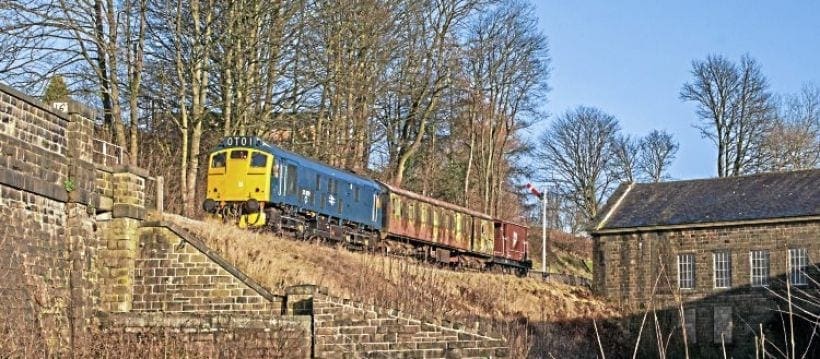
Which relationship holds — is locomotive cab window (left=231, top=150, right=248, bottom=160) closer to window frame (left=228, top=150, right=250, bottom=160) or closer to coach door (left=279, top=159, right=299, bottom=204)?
window frame (left=228, top=150, right=250, bottom=160)

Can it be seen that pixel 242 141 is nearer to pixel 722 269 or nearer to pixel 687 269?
pixel 687 269

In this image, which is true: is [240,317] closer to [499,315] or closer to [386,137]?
[499,315]

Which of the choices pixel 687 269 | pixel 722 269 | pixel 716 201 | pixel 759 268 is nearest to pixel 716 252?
pixel 722 269

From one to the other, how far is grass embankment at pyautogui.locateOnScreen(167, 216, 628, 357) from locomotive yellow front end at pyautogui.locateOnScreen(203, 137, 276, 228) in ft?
5.79

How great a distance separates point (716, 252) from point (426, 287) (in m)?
Answer: 15.9

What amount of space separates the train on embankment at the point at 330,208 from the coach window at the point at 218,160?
1cm

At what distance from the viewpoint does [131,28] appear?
29.7m

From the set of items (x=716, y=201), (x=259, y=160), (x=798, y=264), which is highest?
(x=716, y=201)

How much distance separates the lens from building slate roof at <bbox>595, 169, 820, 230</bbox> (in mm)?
39781

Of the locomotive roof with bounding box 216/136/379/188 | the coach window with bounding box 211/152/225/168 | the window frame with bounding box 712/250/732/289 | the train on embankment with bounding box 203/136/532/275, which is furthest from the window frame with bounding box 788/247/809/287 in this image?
the coach window with bounding box 211/152/225/168

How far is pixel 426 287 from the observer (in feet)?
93.2

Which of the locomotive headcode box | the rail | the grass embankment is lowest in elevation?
the grass embankment

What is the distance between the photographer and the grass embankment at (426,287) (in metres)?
22.0

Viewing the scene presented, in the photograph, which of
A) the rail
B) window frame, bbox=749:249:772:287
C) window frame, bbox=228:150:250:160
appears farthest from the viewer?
the rail
